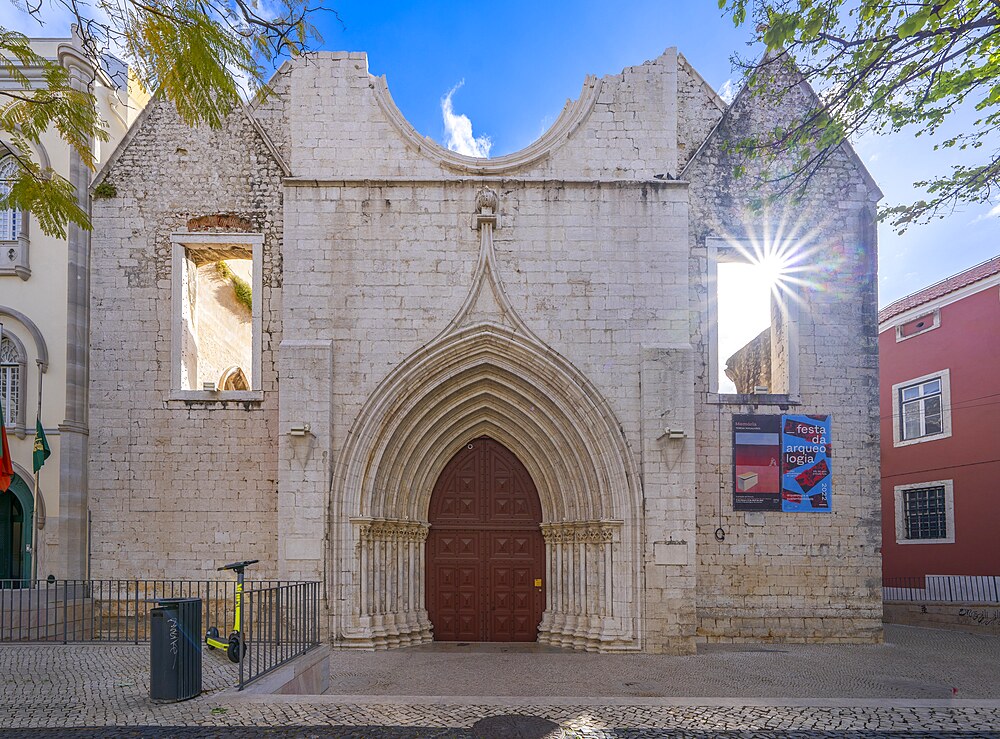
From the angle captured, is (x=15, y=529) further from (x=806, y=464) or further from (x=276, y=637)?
(x=806, y=464)

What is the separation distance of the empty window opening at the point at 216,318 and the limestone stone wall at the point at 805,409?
762cm

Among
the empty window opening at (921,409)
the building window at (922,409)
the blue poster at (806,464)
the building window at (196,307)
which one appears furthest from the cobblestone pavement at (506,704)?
the empty window opening at (921,409)

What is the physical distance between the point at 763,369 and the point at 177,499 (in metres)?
9.82

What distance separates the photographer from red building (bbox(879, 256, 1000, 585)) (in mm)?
16375

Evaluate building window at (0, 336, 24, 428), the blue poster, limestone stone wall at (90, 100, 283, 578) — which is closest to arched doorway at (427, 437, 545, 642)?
limestone stone wall at (90, 100, 283, 578)

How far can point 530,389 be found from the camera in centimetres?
1173

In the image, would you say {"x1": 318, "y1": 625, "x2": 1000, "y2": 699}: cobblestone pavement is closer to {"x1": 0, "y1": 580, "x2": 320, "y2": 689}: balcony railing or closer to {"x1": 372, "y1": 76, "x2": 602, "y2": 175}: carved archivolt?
{"x1": 0, "y1": 580, "x2": 320, "y2": 689}: balcony railing

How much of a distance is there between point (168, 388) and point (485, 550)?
5353mm

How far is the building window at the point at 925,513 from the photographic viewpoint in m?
17.3

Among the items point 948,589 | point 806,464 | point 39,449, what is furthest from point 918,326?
point 39,449

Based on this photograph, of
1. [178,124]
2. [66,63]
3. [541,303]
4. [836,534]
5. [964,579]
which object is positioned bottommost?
[964,579]

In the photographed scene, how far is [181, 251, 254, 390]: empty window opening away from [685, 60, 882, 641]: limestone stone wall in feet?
25.0

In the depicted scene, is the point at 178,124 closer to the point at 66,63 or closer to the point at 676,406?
the point at 66,63

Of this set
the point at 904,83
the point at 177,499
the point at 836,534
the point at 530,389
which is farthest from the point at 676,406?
the point at 177,499
